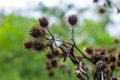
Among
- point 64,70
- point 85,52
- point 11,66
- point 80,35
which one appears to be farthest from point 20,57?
point 85,52

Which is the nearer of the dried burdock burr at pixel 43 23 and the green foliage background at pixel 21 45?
the dried burdock burr at pixel 43 23

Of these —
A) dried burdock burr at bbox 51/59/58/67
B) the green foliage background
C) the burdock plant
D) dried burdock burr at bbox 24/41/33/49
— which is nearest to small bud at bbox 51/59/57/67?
dried burdock burr at bbox 51/59/58/67

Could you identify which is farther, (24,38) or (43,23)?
(24,38)

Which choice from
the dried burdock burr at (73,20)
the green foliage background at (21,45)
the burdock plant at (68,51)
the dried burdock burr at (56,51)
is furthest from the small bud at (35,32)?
the green foliage background at (21,45)

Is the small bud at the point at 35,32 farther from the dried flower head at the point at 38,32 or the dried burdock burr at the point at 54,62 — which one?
the dried burdock burr at the point at 54,62

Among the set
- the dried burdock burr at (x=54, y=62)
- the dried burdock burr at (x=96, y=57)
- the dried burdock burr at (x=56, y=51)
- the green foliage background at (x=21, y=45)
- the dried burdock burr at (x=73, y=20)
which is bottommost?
the green foliage background at (x=21, y=45)

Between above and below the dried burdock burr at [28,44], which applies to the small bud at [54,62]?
below

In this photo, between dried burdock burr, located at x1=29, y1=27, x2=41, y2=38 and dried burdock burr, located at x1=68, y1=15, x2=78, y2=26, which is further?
dried burdock burr, located at x1=68, y1=15, x2=78, y2=26

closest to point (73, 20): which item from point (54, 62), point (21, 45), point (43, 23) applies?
point (43, 23)

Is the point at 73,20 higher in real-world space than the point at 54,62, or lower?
higher

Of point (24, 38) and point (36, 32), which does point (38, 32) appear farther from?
point (24, 38)

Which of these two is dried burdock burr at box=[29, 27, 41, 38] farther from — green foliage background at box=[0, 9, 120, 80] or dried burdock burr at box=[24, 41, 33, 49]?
green foliage background at box=[0, 9, 120, 80]
